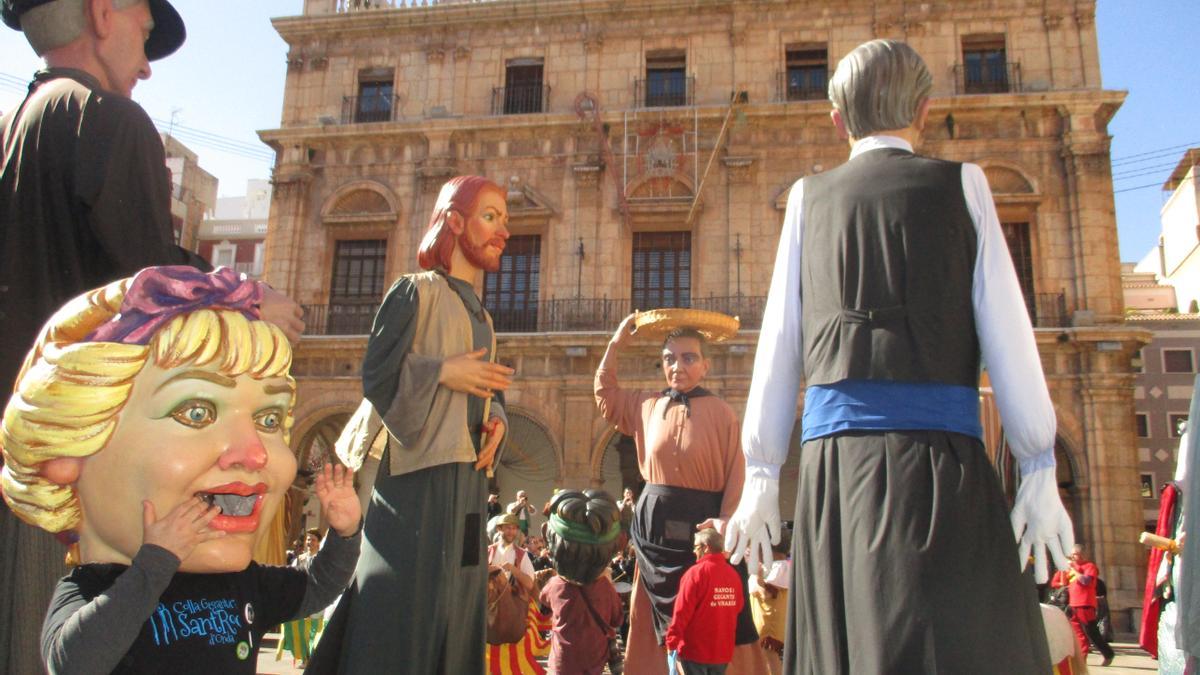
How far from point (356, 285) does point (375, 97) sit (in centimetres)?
428

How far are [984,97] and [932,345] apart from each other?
624 inches

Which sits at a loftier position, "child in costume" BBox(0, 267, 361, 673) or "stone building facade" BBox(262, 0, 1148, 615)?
"stone building facade" BBox(262, 0, 1148, 615)

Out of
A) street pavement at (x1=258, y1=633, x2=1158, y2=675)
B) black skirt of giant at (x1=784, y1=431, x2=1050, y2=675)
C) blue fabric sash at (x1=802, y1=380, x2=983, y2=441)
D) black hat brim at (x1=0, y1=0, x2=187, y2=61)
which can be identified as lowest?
street pavement at (x1=258, y1=633, x2=1158, y2=675)

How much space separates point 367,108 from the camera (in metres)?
18.8

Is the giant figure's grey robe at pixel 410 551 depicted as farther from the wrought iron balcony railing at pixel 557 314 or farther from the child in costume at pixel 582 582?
the wrought iron balcony railing at pixel 557 314

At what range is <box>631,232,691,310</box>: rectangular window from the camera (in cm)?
1680

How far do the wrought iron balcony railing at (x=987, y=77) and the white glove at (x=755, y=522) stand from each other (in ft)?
54.0

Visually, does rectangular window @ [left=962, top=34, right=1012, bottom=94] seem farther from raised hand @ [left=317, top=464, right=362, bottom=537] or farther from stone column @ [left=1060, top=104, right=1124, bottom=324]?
raised hand @ [left=317, top=464, right=362, bottom=537]

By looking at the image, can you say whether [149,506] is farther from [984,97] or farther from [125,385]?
[984,97]

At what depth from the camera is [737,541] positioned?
217 cm

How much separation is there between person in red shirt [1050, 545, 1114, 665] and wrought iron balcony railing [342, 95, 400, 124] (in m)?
15.0

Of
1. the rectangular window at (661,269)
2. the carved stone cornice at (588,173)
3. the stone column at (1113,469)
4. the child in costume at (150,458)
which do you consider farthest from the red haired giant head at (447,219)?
the stone column at (1113,469)

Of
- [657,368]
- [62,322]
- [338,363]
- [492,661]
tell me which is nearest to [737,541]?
[62,322]

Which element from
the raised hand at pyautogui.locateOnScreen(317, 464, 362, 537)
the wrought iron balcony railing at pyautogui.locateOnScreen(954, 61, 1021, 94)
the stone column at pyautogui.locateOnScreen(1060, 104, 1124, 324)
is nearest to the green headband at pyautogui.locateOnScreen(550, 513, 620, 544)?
the raised hand at pyautogui.locateOnScreen(317, 464, 362, 537)
